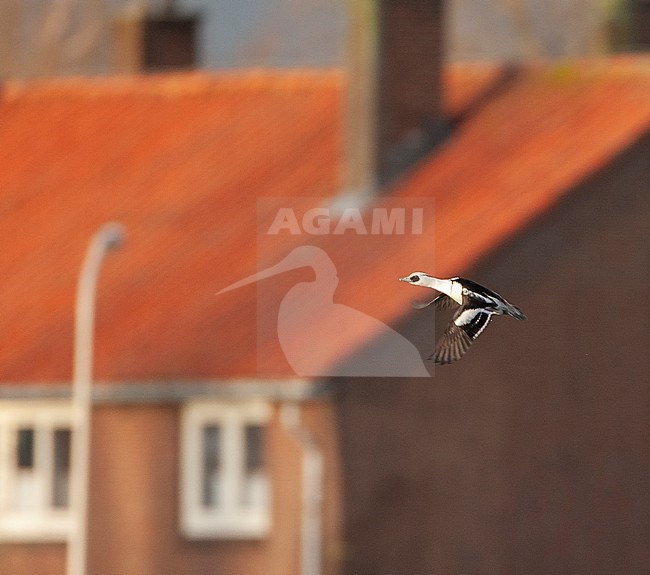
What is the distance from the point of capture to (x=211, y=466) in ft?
60.3

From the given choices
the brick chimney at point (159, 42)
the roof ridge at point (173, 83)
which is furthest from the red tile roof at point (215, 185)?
the brick chimney at point (159, 42)

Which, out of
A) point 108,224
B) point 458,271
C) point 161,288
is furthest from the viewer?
point 108,224

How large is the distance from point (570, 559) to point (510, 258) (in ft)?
10.1

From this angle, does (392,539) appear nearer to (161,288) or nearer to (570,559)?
(570,559)

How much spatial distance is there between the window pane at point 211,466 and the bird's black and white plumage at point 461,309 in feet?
42.8

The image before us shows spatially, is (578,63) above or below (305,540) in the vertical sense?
above

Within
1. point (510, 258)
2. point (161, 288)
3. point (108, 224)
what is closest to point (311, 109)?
point (108, 224)

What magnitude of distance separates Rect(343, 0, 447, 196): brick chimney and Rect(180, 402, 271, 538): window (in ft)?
16.2

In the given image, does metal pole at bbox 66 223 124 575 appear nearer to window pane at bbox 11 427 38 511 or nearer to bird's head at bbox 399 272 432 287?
window pane at bbox 11 427 38 511

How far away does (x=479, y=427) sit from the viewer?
17641mm

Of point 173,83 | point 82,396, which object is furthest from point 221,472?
point 173,83

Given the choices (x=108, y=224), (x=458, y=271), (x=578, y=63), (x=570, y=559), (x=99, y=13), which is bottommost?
(x=570, y=559)

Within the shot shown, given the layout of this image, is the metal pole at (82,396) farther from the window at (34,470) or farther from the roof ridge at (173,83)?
the roof ridge at (173,83)

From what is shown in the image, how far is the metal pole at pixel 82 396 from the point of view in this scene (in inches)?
716
